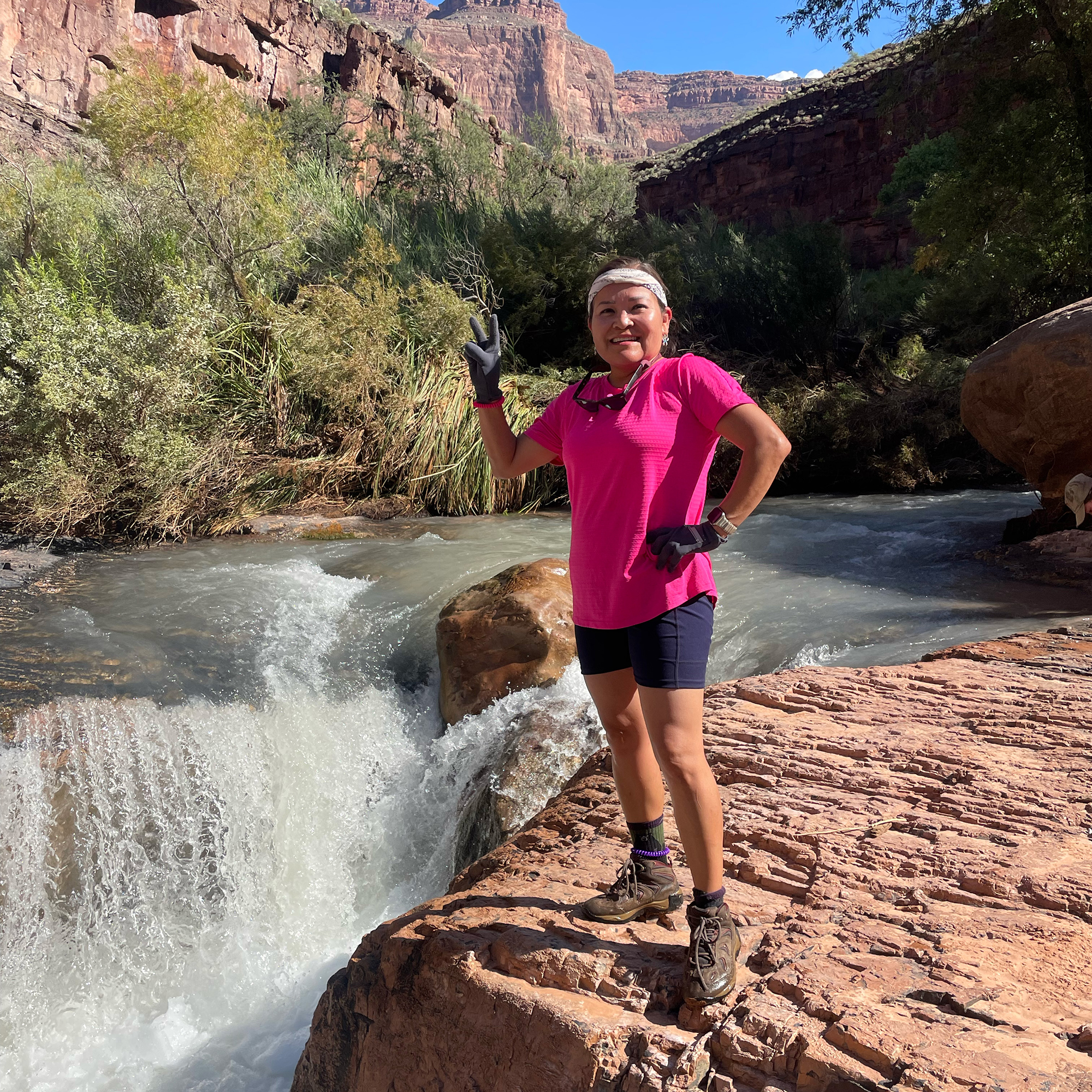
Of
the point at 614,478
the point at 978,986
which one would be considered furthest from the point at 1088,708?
the point at 614,478

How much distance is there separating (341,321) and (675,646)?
910 cm

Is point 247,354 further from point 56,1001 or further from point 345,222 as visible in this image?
point 56,1001

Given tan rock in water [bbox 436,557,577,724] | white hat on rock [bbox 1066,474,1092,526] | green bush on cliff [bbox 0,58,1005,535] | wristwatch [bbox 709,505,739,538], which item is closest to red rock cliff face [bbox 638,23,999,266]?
green bush on cliff [bbox 0,58,1005,535]

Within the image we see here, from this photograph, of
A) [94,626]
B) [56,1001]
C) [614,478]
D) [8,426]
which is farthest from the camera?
[8,426]

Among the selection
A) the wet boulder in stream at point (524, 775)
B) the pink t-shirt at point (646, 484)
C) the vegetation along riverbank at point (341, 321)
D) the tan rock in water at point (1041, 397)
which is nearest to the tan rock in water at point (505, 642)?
the wet boulder in stream at point (524, 775)

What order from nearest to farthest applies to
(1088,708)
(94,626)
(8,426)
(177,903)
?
(1088,708)
(177,903)
(94,626)
(8,426)

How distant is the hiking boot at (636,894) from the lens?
7.18ft

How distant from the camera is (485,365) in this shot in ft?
7.55

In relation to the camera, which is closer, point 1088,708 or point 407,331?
point 1088,708

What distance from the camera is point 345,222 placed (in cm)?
1253

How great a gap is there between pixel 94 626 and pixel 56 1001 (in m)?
2.63

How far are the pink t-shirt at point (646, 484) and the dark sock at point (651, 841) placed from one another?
0.57m

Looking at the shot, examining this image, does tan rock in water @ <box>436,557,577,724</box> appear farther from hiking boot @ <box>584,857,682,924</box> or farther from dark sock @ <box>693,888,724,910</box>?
dark sock @ <box>693,888,724,910</box>

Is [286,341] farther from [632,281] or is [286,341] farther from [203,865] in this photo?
[632,281]
